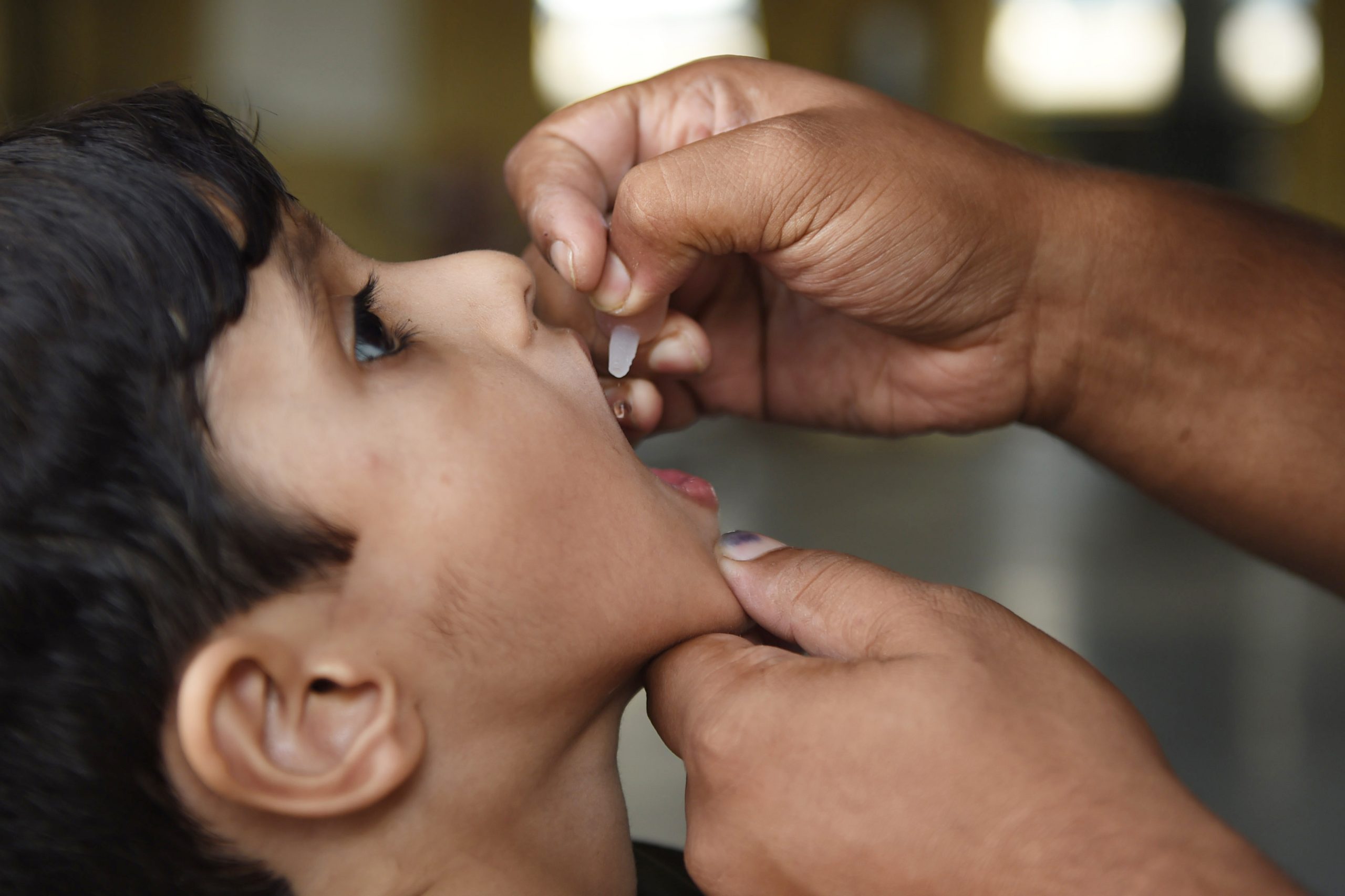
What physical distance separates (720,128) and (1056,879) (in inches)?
34.4

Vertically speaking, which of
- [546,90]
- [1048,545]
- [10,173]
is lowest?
[1048,545]

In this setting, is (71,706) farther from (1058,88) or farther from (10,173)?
(1058,88)

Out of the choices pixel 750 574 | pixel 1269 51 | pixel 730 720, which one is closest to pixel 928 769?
pixel 730 720

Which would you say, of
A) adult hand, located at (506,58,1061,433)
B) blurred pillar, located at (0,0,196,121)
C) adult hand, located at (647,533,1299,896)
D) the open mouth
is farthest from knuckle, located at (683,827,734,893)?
blurred pillar, located at (0,0,196,121)

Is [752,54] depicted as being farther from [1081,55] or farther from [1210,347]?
[1210,347]

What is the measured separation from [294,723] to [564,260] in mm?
501

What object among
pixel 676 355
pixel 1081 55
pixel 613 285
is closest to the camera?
pixel 613 285

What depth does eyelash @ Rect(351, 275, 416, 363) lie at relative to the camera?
0.86 metres

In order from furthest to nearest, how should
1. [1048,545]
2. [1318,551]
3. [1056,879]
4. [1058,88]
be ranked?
[1058,88], [1048,545], [1318,551], [1056,879]

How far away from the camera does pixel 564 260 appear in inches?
40.6

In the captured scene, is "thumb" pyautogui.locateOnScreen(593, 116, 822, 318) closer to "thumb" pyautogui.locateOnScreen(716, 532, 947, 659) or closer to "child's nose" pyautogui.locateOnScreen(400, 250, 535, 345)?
"child's nose" pyautogui.locateOnScreen(400, 250, 535, 345)

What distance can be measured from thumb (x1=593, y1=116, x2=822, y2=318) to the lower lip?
0.21 meters

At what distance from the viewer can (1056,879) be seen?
661mm

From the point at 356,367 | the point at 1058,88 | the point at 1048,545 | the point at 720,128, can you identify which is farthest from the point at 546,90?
the point at 356,367
